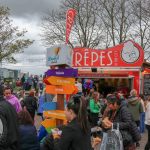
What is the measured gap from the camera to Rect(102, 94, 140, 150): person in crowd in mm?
6152

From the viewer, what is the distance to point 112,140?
5934 mm

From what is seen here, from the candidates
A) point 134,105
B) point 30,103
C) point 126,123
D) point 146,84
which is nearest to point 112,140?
point 126,123

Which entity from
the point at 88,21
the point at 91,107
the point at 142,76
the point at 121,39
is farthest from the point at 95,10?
the point at 91,107

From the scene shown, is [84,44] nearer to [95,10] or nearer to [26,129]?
[95,10]

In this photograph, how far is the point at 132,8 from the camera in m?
35.5

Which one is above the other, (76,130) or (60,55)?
(60,55)

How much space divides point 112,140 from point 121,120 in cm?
46

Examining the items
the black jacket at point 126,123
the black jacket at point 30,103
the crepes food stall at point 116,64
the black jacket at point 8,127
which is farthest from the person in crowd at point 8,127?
the crepes food stall at point 116,64

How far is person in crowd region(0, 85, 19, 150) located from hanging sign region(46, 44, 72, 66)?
169 centimetres

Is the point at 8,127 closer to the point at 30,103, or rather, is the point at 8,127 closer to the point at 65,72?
the point at 65,72

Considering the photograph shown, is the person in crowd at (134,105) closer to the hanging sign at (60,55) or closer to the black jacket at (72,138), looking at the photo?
the hanging sign at (60,55)

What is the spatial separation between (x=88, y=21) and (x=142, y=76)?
67.3 feet

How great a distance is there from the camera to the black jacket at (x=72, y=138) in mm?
4270

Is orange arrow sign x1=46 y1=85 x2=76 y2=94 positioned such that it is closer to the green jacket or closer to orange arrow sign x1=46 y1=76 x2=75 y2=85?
orange arrow sign x1=46 y1=76 x2=75 y2=85
